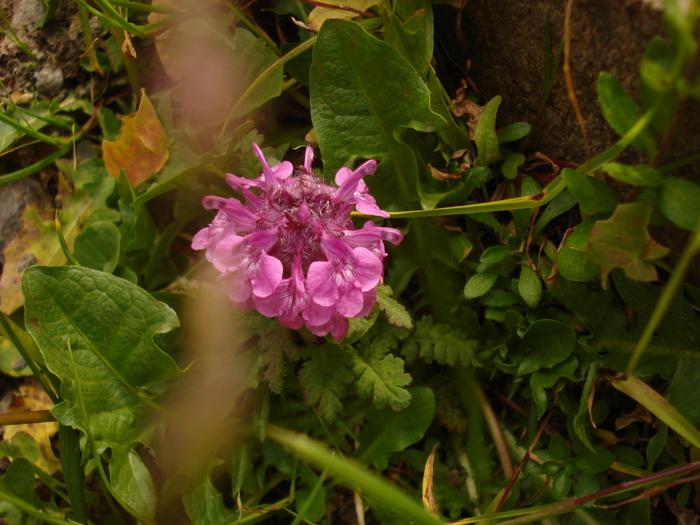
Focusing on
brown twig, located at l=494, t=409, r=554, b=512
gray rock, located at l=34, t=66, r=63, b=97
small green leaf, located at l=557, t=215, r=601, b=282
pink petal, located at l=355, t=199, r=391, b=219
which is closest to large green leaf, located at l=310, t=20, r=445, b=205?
pink petal, located at l=355, t=199, r=391, b=219

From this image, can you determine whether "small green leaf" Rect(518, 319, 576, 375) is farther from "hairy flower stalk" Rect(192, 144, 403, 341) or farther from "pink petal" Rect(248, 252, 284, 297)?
"pink petal" Rect(248, 252, 284, 297)

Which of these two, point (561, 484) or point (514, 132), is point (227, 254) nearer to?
point (514, 132)

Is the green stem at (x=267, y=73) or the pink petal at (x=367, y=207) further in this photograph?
the green stem at (x=267, y=73)

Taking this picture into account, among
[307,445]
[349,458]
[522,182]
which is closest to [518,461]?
[349,458]

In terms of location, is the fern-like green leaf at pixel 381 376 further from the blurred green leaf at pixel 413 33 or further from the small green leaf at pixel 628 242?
the blurred green leaf at pixel 413 33

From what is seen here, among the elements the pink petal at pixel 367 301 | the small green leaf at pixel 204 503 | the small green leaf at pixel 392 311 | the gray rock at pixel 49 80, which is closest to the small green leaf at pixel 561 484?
the small green leaf at pixel 392 311

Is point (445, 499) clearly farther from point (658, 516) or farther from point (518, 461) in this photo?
point (658, 516)
